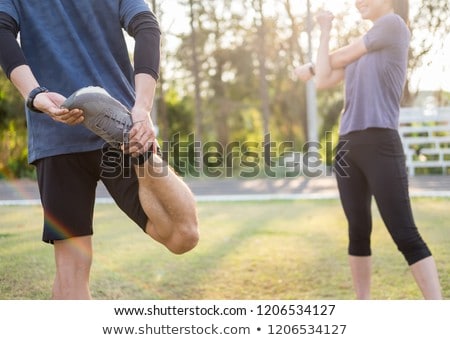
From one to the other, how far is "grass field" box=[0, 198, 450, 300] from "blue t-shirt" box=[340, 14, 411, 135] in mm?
941

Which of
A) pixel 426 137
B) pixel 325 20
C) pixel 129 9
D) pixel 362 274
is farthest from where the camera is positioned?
pixel 426 137

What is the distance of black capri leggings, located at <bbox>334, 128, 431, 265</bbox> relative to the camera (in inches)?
95.1

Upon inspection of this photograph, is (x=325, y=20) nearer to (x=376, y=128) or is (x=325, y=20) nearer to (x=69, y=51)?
(x=376, y=128)

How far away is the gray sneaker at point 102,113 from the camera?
1758 millimetres

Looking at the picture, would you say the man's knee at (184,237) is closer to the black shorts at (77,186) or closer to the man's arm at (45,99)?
the black shorts at (77,186)

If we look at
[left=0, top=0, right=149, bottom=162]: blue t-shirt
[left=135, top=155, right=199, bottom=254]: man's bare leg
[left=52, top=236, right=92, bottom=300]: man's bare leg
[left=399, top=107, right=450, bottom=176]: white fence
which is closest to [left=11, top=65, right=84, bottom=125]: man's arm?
[left=0, top=0, right=149, bottom=162]: blue t-shirt

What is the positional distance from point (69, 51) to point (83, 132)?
0.86ft

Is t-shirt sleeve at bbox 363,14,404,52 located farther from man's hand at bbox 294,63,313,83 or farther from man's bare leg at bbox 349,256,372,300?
man's bare leg at bbox 349,256,372,300

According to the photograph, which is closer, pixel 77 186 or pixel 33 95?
pixel 33 95

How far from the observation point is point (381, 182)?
8.00 ft

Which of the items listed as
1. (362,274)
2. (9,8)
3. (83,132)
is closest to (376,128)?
(362,274)

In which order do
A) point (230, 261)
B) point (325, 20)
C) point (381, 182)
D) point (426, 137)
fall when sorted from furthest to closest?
1. point (426, 137)
2. point (230, 261)
3. point (325, 20)
4. point (381, 182)

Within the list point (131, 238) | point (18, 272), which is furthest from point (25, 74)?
point (131, 238)

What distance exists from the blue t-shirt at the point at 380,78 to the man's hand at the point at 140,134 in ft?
3.15
